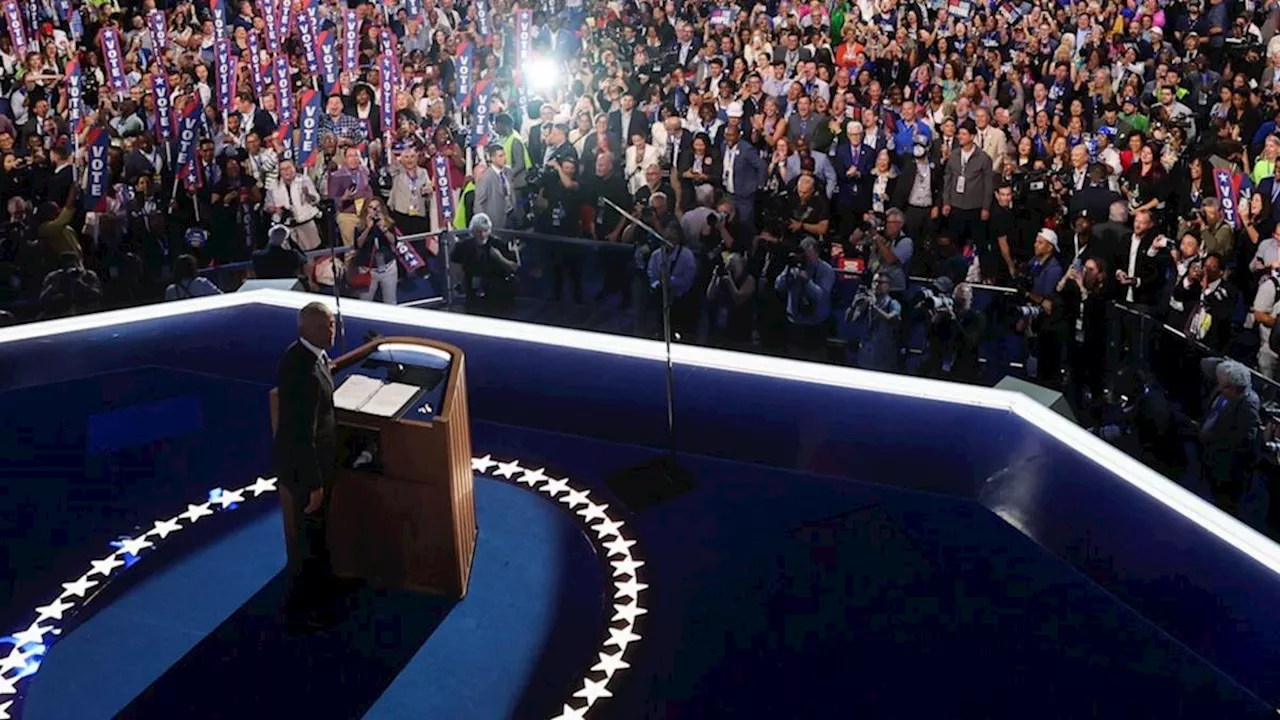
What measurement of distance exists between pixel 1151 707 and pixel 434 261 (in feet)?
22.9

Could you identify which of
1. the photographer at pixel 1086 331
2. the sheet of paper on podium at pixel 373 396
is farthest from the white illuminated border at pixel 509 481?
the photographer at pixel 1086 331

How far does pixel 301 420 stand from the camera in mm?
4695

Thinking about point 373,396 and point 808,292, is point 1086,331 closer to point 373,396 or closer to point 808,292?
point 808,292

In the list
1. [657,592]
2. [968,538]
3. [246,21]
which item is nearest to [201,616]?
[657,592]

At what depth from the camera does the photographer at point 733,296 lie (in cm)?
921

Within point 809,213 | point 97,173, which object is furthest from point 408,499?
point 97,173

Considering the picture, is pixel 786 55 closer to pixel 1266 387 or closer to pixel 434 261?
pixel 434 261

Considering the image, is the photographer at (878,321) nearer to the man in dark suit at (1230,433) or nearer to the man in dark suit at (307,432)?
the man in dark suit at (1230,433)

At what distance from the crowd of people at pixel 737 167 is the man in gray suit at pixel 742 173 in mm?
20

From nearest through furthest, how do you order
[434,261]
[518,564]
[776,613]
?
[776,613], [518,564], [434,261]

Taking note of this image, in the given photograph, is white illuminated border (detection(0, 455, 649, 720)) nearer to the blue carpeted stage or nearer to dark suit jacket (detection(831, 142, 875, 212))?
the blue carpeted stage

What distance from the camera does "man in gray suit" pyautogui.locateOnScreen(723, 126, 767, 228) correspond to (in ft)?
35.0

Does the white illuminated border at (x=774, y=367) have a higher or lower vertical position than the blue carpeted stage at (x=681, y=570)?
higher

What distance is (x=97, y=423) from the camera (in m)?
7.00
